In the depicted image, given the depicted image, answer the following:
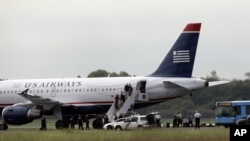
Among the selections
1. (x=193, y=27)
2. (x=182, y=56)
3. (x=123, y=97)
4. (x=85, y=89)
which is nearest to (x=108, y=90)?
(x=123, y=97)

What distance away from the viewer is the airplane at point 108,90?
62.4 metres

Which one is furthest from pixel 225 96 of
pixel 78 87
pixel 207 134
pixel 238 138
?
pixel 238 138

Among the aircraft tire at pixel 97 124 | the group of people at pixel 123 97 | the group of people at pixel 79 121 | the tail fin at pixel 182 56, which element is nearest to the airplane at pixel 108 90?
the tail fin at pixel 182 56

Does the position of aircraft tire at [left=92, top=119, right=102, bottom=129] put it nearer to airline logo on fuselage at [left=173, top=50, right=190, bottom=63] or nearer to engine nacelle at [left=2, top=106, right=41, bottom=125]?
engine nacelle at [left=2, top=106, right=41, bottom=125]

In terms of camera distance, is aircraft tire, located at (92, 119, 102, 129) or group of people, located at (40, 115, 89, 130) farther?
aircraft tire, located at (92, 119, 102, 129)

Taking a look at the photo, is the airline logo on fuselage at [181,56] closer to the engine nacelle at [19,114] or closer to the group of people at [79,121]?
the group of people at [79,121]

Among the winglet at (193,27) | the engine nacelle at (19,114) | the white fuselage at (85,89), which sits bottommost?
the engine nacelle at (19,114)

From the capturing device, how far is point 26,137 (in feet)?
145

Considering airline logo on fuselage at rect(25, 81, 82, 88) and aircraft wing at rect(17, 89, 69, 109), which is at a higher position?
airline logo on fuselage at rect(25, 81, 82, 88)

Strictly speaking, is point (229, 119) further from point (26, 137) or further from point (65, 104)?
point (26, 137)

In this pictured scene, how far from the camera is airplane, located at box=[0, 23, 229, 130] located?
2456 inches

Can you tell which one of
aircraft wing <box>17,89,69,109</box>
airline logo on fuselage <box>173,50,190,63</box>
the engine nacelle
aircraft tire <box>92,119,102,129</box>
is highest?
airline logo on fuselage <box>173,50,190,63</box>

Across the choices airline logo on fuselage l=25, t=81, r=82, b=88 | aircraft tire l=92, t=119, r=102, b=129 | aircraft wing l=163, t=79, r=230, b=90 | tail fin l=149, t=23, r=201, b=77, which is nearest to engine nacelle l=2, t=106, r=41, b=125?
airline logo on fuselage l=25, t=81, r=82, b=88

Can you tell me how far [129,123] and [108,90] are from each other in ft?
22.4
